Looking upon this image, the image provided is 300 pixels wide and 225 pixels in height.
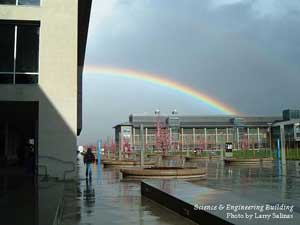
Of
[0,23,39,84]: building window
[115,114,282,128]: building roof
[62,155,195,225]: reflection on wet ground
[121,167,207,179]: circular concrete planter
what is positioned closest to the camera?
[62,155,195,225]: reflection on wet ground

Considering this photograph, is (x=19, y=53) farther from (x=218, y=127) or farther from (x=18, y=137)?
(x=218, y=127)

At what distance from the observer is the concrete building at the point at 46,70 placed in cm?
2381

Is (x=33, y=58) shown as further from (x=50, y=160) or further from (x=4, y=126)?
(x=4, y=126)

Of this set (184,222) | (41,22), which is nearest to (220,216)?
(184,222)

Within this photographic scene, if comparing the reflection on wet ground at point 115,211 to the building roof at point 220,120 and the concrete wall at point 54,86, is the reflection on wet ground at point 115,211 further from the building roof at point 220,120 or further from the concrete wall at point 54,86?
the building roof at point 220,120

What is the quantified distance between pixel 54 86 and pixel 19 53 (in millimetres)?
2673

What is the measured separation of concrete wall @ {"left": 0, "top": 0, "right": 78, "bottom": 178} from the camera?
78.1 feet

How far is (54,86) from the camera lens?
24.2m

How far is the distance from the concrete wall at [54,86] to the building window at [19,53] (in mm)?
570

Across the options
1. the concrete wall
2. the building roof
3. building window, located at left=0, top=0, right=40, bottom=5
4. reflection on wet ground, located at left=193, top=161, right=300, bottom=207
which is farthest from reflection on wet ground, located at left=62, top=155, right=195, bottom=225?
the building roof

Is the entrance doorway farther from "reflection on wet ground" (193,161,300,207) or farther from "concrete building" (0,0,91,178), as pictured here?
"reflection on wet ground" (193,161,300,207)

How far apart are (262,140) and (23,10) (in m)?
111

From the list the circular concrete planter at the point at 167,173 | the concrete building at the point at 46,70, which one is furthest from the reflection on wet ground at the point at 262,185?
the concrete building at the point at 46,70

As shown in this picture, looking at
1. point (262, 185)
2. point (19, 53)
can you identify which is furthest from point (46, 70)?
point (262, 185)
